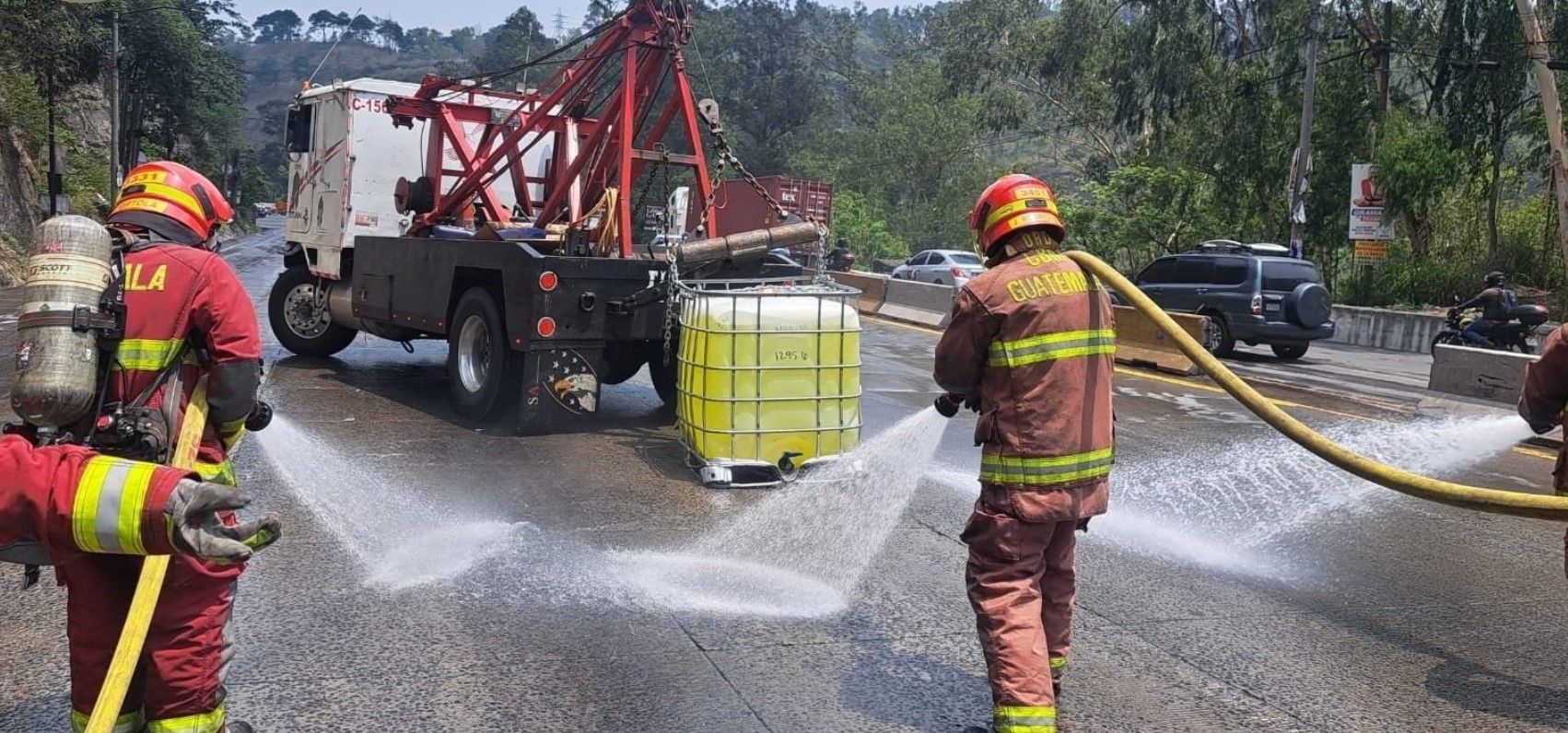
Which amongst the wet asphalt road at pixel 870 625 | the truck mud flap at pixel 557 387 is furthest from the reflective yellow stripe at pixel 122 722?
the truck mud flap at pixel 557 387

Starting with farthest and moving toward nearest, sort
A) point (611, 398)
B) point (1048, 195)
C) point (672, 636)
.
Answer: point (611, 398) → point (672, 636) → point (1048, 195)

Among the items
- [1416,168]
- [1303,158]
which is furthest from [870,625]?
[1416,168]

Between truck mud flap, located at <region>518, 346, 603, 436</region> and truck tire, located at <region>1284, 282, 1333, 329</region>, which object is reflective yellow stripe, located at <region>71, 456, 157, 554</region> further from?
truck tire, located at <region>1284, 282, 1333, 329</region>

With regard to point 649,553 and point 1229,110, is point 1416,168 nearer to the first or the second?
point 1229,110

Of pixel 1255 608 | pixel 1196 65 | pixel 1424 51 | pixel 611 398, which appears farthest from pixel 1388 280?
pixel 1255 608

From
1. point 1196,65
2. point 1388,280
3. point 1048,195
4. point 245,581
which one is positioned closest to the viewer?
point 1048,195

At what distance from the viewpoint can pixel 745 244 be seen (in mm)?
8938

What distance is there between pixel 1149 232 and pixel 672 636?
90.5ft

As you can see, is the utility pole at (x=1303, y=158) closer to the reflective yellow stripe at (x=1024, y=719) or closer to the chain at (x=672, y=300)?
the chain at (x=672, y=300)

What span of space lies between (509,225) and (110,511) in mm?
8125

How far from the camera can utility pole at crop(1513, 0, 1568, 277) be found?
68.3 feet

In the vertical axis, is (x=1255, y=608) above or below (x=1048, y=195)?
below

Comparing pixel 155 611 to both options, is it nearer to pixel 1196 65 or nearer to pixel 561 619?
pixel 561 619

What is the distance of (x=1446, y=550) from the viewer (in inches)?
253
